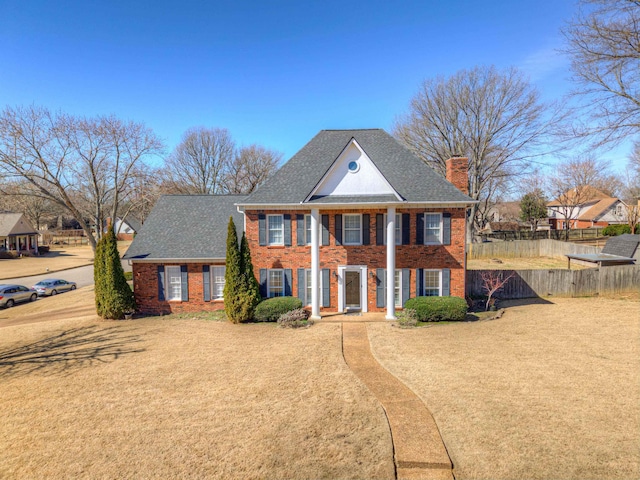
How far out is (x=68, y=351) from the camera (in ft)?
44.6

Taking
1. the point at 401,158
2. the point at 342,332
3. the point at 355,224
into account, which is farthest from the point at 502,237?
the point at 342,332

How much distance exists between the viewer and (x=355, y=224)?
17859mm

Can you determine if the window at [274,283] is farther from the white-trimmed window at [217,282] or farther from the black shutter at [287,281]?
the white-trimmed window at [217,282]

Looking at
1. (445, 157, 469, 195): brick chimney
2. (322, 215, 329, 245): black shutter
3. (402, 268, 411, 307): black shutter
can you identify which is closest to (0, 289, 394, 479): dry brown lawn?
(402, 268, 411, 307): black shutter

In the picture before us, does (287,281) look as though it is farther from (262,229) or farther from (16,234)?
(16,234)

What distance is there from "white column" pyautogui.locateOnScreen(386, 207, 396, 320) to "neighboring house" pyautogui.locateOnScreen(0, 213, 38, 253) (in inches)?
2233

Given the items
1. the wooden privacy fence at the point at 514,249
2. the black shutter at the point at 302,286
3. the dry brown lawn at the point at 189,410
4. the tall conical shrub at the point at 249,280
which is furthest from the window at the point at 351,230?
the wooden privacy fence at the point at 514,249

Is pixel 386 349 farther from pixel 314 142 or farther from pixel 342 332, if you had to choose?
pixel 314 142

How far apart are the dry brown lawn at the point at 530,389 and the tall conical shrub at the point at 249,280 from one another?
→ 5926 mm

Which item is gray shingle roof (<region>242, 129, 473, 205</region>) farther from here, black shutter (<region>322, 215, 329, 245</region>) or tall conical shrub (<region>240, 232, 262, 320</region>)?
tall conical shrub (<region>240, 232, 262, 320</region>)

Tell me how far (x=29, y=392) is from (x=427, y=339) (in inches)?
535

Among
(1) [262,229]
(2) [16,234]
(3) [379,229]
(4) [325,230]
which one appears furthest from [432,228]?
(2) [16,234]

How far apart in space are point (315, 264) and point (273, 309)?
304 centimetres

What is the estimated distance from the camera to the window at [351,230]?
17828 mm
